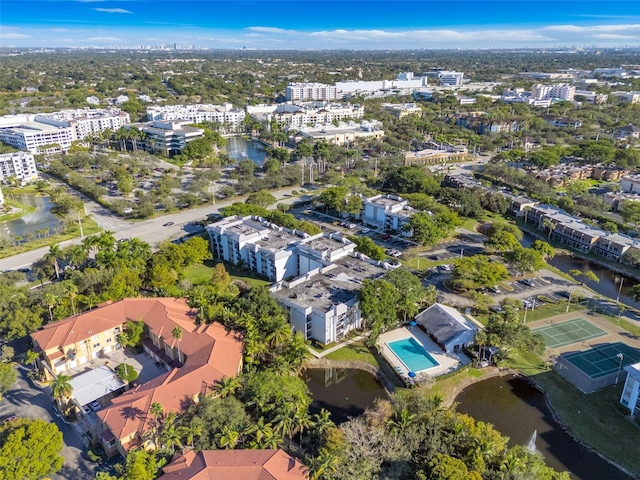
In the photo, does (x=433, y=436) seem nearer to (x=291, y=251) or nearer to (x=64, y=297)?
(x=291, y=251)

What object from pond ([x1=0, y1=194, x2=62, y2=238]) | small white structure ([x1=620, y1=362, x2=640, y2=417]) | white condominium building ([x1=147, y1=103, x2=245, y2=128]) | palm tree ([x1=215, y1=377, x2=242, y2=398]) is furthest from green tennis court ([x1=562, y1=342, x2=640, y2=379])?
white condominium building ([x1=147, y1=103, x2=245, y2=128])

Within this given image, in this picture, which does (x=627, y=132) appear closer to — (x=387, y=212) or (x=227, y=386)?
(x=387, y=212)

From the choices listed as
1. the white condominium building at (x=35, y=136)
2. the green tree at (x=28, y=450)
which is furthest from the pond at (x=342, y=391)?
the white condominium building at (x=35, y=136)

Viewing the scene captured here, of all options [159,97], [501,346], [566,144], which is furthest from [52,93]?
[501,346]

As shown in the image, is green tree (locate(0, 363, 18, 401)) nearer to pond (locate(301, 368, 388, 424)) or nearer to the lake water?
pond (locate(301, 368, 388, 424))

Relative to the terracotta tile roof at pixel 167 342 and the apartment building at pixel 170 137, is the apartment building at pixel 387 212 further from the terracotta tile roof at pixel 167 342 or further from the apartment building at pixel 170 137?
the apartment building at pixel 170 137
